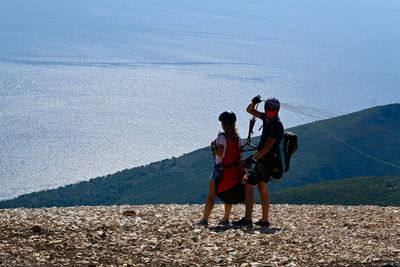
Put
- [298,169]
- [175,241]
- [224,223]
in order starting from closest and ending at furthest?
[175,241] < [224,223] < [298,169]

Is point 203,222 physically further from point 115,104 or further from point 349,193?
point 115,104

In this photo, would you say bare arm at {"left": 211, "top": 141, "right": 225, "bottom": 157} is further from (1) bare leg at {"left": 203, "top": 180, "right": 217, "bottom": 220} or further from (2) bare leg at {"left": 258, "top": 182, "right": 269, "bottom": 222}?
(2) bare leg at {"left": 258, "top": 182, "right": 269, "bottom": 222}

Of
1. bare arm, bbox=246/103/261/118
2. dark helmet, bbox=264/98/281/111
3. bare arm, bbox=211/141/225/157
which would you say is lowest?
bare arm, bbox=211/141/225/157

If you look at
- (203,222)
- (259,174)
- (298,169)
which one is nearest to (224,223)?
(203,222)

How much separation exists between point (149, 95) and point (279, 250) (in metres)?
148

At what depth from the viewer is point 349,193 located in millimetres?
54500

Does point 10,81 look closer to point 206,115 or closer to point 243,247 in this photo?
point 206,115

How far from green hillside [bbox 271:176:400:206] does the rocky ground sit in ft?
134

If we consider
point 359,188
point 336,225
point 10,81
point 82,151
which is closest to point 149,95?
point 10,81

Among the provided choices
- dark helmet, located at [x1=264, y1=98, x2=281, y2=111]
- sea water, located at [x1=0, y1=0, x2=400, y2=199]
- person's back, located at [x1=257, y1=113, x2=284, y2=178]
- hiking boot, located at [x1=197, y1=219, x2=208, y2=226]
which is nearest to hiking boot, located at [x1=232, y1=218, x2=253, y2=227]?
hiking boot, located at [x1=197, y1=219, x2=208, y2=226]

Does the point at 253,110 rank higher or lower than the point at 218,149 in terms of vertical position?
higher

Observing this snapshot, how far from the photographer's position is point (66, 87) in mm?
151750

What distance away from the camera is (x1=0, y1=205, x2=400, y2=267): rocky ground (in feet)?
26.7

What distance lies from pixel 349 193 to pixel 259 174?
148 feet
